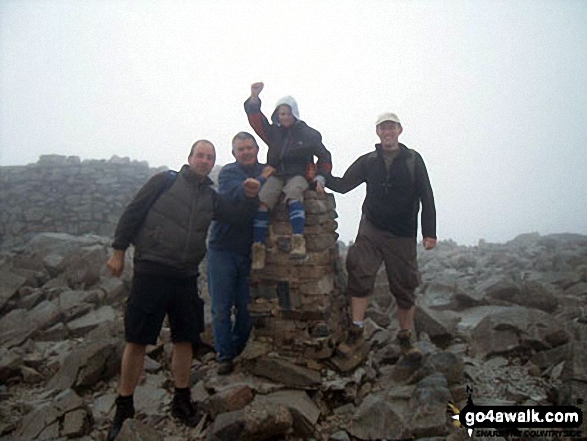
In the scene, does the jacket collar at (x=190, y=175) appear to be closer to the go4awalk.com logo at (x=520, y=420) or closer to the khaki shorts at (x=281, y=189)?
the khaki shorts at (x=281, y=189)

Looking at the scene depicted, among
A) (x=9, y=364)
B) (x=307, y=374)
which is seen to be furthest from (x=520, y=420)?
(x=9, y=364)

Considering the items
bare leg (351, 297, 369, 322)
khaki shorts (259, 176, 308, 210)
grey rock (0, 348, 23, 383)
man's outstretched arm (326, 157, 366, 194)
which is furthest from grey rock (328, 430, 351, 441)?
grey rock (0, 348, 23, 383)

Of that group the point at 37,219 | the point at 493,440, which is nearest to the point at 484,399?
the point at 493,440

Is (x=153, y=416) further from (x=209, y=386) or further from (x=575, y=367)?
(x=575, y=367)

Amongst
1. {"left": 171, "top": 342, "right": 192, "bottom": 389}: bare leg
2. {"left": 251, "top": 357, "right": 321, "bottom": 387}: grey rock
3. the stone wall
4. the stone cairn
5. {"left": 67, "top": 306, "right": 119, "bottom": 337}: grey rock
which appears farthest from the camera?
the stone wall

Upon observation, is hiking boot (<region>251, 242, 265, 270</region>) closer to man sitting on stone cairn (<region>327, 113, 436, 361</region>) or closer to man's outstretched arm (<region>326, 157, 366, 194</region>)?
man sitting on stone cairn (<region>327, 113, 436, 361</region>)

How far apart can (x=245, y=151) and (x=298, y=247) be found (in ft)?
4.33

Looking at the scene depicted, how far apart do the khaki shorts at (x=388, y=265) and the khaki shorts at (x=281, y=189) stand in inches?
39.3

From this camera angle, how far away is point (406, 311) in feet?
14.1

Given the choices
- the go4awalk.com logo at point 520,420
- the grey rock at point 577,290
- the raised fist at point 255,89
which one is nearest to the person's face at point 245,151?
the raised fist at point 255,89

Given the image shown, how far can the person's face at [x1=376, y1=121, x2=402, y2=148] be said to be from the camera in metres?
4.22

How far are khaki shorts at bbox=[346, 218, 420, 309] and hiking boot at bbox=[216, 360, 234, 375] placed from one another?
1.62m

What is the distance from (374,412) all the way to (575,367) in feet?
7.15

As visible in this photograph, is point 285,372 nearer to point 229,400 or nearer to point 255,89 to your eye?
point 229,400
